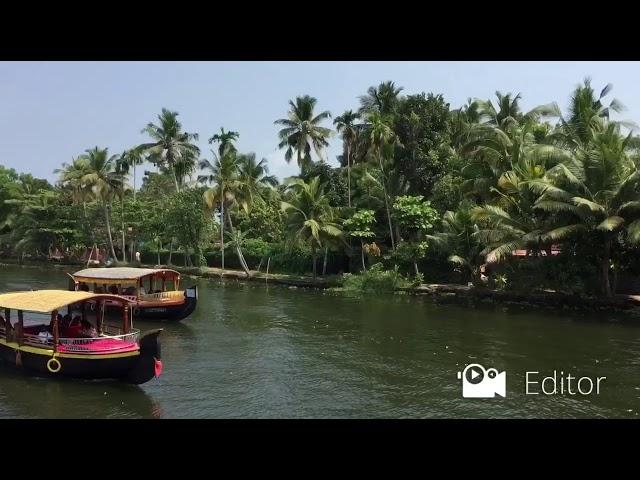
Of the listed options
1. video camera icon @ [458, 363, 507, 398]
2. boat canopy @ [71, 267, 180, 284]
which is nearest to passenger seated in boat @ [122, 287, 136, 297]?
boat canopy @ [71, 267, 180, 284]

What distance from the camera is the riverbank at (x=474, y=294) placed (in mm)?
23641

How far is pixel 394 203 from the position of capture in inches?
1336

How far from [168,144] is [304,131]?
1201 cm

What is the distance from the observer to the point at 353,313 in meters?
24.2

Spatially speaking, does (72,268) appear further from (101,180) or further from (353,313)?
(353,313)

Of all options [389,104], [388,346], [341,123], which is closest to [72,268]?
[341,123]

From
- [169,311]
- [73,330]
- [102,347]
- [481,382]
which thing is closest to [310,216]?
[169,311]

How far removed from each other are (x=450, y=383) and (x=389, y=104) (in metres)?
28.6

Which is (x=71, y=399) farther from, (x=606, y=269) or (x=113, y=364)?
(x=606, y=269)

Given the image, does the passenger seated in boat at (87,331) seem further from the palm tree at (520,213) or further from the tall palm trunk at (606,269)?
the tall palm trunk at (606,269)

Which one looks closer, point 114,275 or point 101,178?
point 114,275

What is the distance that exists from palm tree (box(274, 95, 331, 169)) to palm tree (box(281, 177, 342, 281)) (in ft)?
30.5

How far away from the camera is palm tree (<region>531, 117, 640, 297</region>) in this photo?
2225cm

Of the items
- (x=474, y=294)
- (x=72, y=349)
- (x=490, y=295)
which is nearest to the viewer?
(x=72, y=349)
